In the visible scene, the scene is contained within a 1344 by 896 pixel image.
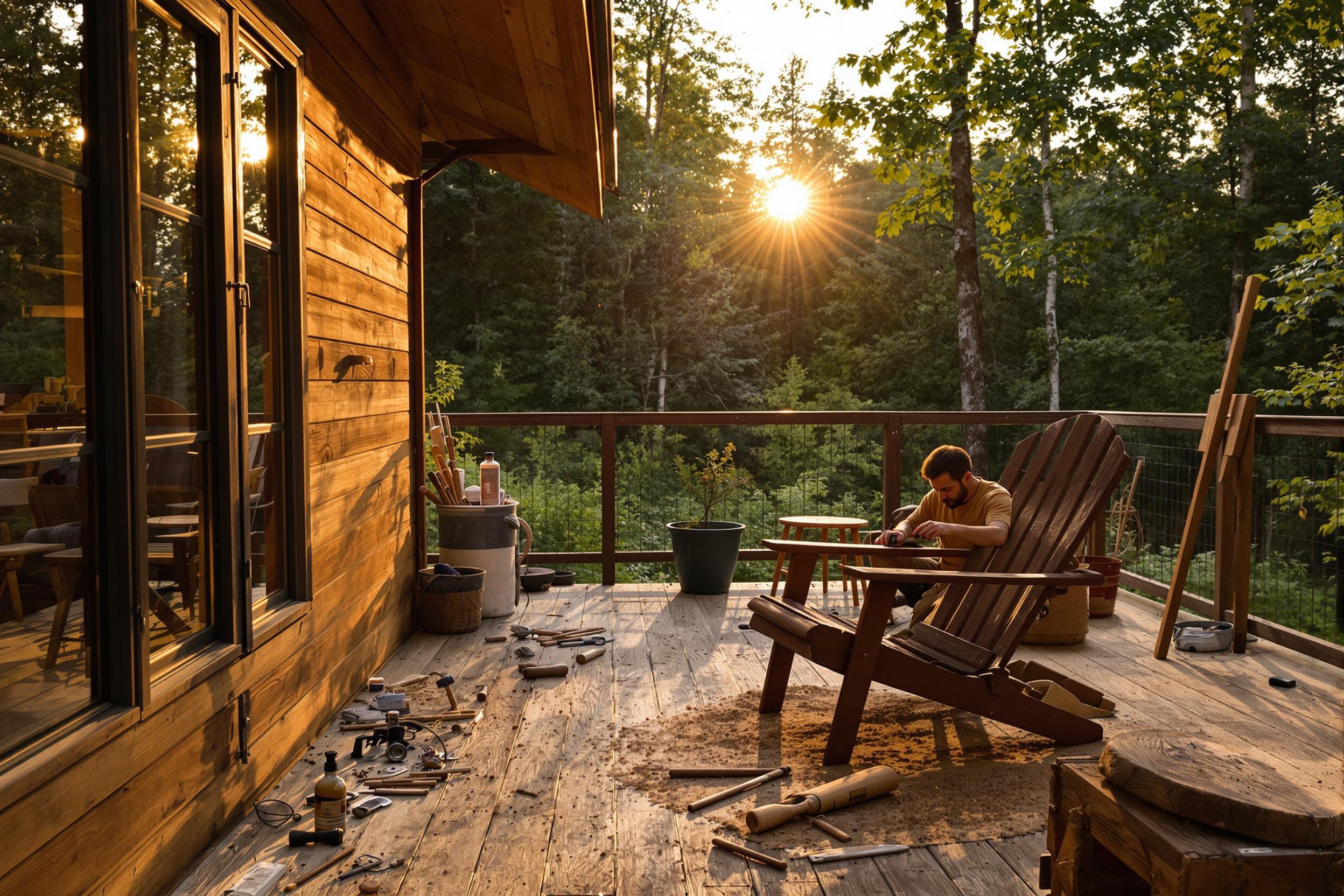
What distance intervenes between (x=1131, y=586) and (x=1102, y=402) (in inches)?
475

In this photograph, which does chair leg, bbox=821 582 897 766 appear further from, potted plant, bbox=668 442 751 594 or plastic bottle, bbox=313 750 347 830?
potted plant, bbox=668 442 751 594

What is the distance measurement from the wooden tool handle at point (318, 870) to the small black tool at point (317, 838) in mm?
46

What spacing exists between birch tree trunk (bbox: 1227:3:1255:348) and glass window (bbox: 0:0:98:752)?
15494 millimetres

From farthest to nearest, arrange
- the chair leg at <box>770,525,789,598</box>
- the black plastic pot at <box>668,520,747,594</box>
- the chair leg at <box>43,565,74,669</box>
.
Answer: the black plastic pot at <box>668,520,747,594</box>, the chair leg at <box>770,525,789,598</box>, the chair leg at <box>43,565,74,669</box>

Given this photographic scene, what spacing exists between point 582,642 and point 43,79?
3.67m

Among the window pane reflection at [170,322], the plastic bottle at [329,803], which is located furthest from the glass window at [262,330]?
the plastic bottle at [329,803]

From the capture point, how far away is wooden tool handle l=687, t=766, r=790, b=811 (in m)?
3.02

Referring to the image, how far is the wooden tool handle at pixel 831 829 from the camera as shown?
2791 mm

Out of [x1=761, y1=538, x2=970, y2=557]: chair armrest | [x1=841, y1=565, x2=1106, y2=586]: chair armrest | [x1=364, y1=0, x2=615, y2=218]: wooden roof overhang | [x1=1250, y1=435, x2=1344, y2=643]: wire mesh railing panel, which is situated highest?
[x1=364, y1=0, x2=615, y2=218]: wooden roof overhang

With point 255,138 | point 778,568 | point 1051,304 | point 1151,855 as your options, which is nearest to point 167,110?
point 255,138

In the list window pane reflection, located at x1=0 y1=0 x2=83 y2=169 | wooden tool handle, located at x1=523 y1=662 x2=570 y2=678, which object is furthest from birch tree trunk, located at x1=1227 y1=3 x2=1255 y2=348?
window pane reflection, located at x1=0 y1=0 x2=83 y2=169

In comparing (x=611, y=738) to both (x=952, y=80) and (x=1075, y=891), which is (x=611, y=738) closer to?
(x=1075, y=891)

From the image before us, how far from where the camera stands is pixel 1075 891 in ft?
6.59

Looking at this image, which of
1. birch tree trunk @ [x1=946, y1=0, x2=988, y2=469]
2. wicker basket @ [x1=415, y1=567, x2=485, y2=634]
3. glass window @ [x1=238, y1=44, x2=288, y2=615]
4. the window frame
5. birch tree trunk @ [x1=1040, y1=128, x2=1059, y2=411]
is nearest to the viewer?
the window frame
